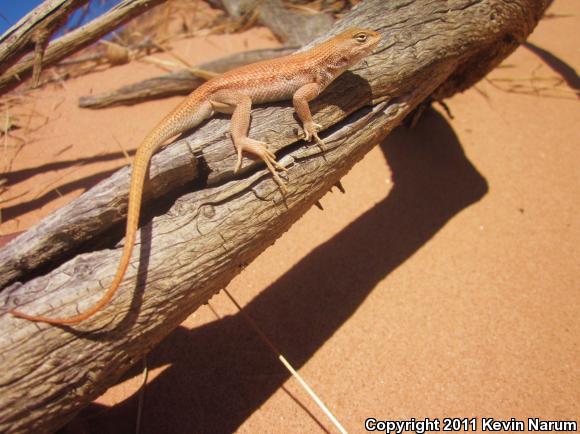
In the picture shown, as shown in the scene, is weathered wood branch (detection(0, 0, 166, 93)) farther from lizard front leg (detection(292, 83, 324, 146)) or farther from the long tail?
lizard front leg (detection(292, 83, 324, 146))

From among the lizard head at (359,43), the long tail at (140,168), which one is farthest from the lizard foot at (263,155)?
the lizard head at (359,43)

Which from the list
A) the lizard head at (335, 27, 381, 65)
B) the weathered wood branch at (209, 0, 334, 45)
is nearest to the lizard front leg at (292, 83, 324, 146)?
the lizard head at (335, 27, 381, 65)

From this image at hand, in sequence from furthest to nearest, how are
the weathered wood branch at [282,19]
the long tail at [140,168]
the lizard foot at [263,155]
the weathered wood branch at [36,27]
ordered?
the weathered wood branch at [282,19] < the weathered wood branch at [36,27] < the lizard foot at [263,155] < the long tail at [140,168]

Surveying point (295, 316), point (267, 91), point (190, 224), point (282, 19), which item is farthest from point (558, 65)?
point (190, 224)

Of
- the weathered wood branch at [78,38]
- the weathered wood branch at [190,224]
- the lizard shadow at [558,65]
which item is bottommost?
the lizard shadow at [558,65]

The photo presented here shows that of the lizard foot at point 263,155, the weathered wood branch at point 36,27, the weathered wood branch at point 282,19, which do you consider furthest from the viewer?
the weathered wood branch at point 282,19

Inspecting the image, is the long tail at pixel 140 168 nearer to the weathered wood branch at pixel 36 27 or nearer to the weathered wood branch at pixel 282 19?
the weathered wood branch at pixel 36 27
